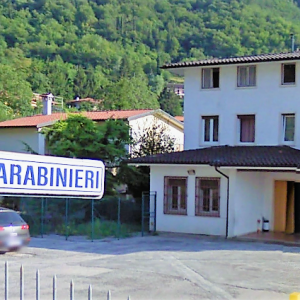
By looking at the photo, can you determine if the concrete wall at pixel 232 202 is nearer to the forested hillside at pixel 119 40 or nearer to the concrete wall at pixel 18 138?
the concrete wall at pixel 18 138

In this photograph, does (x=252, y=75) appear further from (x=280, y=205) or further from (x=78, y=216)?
(x=78, y=216)

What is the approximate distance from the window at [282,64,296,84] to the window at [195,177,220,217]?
560 cm

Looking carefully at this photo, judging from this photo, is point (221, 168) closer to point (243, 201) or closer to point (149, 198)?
point (243, 201)

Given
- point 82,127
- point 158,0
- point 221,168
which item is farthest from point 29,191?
point 158,0

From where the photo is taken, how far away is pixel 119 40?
144 metres

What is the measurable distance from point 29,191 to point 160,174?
22.1 metres

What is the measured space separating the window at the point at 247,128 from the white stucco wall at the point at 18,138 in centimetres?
1722

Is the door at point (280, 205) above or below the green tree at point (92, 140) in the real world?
below

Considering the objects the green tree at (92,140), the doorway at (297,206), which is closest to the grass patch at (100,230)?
the green tree at (92,140)

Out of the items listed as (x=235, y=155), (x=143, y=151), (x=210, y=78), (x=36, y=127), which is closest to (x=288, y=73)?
(x=210, y=78)

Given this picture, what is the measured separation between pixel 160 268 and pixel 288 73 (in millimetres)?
13289

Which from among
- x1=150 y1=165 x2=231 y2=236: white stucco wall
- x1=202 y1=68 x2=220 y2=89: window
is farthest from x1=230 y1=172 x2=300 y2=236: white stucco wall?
x1=202 y1=68 x2=220 y2=89: window

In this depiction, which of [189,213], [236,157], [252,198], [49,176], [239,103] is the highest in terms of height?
[239,103]

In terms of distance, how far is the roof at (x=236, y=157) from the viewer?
2203 centimetres
